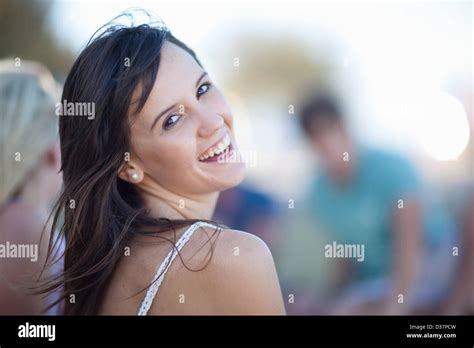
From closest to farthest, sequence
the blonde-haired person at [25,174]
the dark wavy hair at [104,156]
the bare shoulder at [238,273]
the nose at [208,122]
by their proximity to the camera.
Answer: the bare shoulder at [238,273] → the dark wavy hair at [104,156] → the nose at [208,122] → the blonde-haired person at [25,174]

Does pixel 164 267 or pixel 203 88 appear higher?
pixel 203 88

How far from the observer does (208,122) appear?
234 cm

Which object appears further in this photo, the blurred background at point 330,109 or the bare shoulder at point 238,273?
the blurred background at point 330,109

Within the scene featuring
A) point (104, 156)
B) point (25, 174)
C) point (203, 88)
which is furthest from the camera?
point (25, 174)

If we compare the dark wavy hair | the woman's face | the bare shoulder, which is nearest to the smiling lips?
the woman's face

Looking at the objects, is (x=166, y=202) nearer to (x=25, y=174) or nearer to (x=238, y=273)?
(x=238, y=273)

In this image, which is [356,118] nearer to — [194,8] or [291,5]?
[291,5]

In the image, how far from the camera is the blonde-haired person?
2828 mm

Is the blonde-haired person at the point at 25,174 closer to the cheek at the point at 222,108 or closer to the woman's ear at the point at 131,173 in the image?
the woman's ear at the point at 131,173

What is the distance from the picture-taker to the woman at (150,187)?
2.08 m

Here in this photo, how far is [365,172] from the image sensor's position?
116 inches

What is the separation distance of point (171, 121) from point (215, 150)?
0.20 metres

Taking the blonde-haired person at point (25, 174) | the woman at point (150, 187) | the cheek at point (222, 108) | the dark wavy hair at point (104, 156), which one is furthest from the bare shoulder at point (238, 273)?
the blonde-haired person at point (25, 174)

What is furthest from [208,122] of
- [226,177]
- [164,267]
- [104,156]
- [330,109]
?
[330,109]
